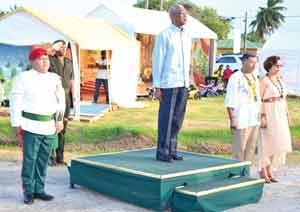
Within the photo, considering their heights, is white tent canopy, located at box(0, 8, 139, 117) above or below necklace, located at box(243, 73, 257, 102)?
above

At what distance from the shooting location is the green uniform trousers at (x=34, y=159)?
5.88 metres

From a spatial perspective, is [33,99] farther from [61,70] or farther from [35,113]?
[61,70]

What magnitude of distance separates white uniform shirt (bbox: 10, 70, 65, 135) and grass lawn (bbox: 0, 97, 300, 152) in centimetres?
464

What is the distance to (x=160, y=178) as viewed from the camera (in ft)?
18.6

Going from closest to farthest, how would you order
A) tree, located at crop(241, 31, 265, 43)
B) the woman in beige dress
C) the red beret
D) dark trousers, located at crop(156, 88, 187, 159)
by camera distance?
1. the red beret
2. dark trousers, located at crop(156, 88, 187, 159)
3. the woman in beige dress
4. tree, located at crop(241, 31, 265, 43)

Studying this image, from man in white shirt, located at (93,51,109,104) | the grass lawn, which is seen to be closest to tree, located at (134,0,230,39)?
man in white shirt, located at (93,51,109,104)

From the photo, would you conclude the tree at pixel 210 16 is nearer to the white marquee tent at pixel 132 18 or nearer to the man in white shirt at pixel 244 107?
the white marquee tent at pixel 132 18

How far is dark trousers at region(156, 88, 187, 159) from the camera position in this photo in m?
6.32

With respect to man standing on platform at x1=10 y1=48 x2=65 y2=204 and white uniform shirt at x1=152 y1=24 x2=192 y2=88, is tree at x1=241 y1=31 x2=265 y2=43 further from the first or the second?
man standing on platform at x1=10 y1=48 x2=65 y2=204

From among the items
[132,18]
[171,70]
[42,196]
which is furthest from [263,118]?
[132,18]

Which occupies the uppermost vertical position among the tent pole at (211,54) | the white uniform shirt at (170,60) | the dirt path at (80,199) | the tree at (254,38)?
the tree at (254,38)

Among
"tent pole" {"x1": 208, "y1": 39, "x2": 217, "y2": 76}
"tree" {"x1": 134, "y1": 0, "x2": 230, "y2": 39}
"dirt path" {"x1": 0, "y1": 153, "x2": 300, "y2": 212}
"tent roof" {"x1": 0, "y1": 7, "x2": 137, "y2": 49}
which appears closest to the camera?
"dirt path" {"x1": 0, "y1": 153, "x2": 300, "y2": 212}

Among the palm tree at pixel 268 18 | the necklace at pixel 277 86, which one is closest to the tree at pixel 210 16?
the palm tree at pixel 268 18

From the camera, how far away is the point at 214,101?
19438 millimetres
